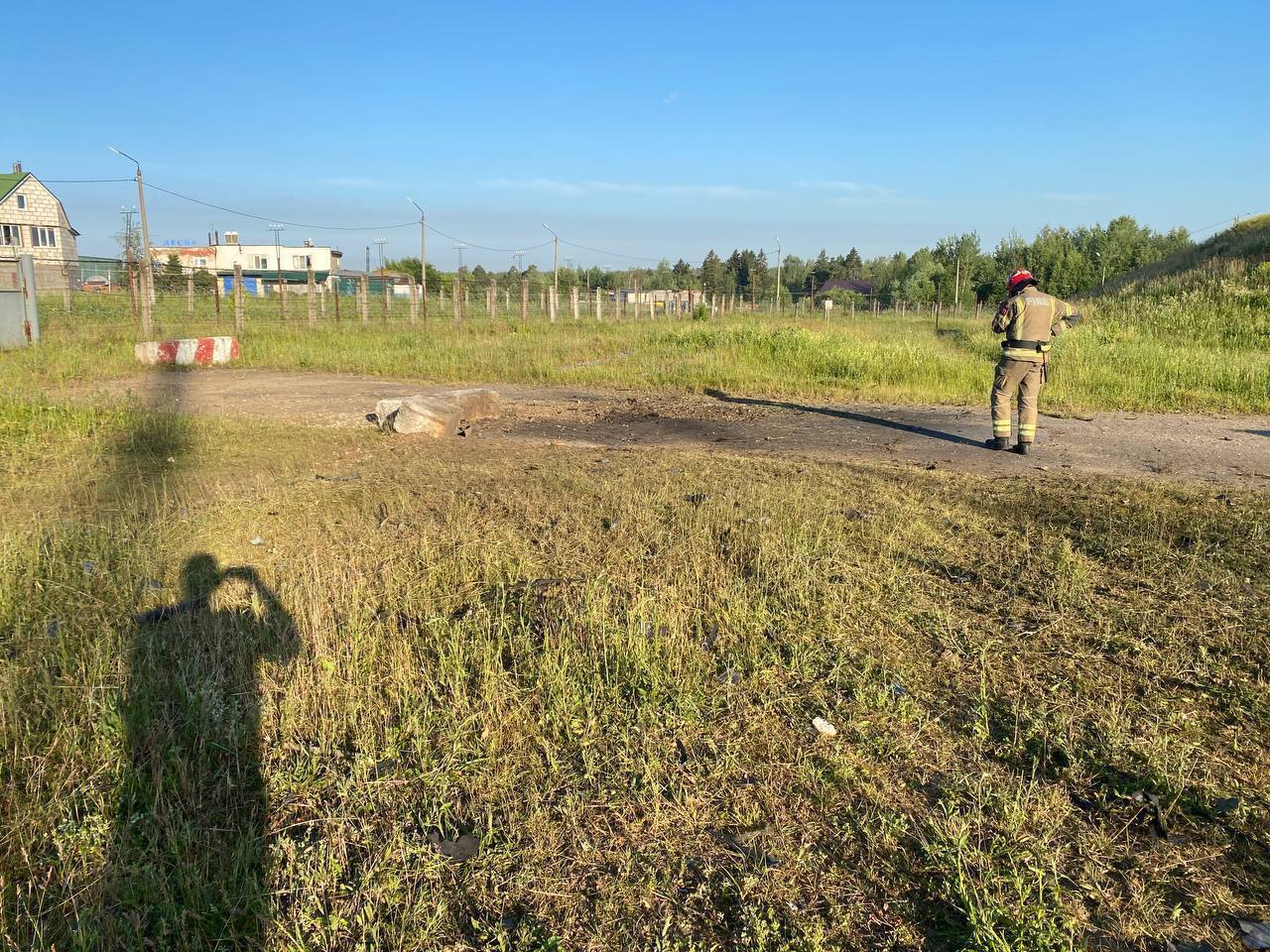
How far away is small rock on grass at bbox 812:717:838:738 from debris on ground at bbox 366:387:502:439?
6639 mm

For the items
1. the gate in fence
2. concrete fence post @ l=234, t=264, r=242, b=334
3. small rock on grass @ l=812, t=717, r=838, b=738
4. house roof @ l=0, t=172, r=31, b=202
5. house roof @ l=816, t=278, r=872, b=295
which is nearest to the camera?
small rock on grass @ l=812, t=717, r=838, b=738

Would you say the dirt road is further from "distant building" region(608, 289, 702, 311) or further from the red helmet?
"distant building" region(608, 289, 702, 311)

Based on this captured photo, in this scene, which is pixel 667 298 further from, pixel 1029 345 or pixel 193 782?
pixel 193 782

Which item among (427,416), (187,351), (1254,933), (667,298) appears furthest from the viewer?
(667,298)

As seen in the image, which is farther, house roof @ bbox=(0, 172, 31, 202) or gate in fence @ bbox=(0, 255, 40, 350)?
house roof @ bbox=(0, 172, 31, 202)

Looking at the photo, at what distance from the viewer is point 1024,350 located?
8180mm

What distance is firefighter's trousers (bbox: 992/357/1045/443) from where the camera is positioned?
26.9ft

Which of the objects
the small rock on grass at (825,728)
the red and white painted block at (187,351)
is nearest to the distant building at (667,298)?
the red and white painted block at (187,351)

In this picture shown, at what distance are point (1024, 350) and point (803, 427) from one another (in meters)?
2.55

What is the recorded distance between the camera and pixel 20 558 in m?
4.38

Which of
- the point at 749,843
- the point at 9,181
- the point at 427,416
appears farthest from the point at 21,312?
the point at 9,181

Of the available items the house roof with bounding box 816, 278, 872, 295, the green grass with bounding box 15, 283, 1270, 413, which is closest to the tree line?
the house roof with bounding box 816, 278, 872, 295

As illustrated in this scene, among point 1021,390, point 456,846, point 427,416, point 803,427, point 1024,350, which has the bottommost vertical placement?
point 456,846

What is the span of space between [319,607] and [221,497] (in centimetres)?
267
